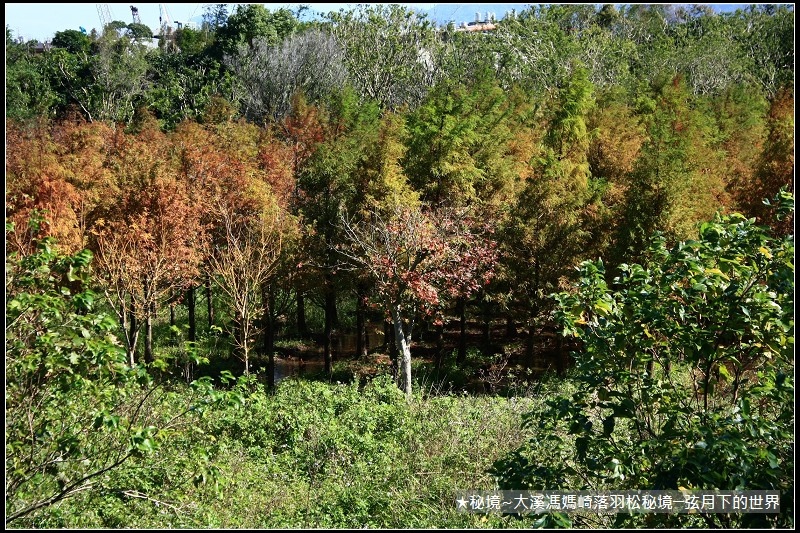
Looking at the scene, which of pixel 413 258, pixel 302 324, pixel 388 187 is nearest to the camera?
pixel 413 258

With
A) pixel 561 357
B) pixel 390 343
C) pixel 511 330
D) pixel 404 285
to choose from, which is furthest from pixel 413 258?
pixel 511 330

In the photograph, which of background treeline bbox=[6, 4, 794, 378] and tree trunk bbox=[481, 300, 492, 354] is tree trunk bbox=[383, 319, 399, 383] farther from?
tree trunk bbox=[481, 300, 492, 354]

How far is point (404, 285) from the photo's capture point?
15523 mm

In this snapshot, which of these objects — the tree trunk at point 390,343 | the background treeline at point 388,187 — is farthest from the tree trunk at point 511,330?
the tree trunk at point 390,343

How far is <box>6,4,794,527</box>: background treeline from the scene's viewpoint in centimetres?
517

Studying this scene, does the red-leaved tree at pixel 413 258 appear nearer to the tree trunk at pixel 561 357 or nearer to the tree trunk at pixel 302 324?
the tree trunk at pixel 561 357

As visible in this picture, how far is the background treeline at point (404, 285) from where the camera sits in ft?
17.0

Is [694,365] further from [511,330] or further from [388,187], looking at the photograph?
[511,330]

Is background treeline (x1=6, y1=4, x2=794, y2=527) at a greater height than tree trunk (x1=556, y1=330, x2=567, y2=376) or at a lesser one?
greater

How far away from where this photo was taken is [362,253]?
1725cm

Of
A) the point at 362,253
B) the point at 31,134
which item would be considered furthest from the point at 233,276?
the point at 31,134

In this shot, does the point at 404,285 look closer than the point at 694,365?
No

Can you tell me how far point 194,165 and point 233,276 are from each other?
607cm

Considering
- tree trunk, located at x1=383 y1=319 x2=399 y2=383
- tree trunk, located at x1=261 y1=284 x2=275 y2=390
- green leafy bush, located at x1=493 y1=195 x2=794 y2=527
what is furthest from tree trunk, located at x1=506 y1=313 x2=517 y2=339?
green leafy bush, located at x1=493 y1=195 x2=794 y2=527
